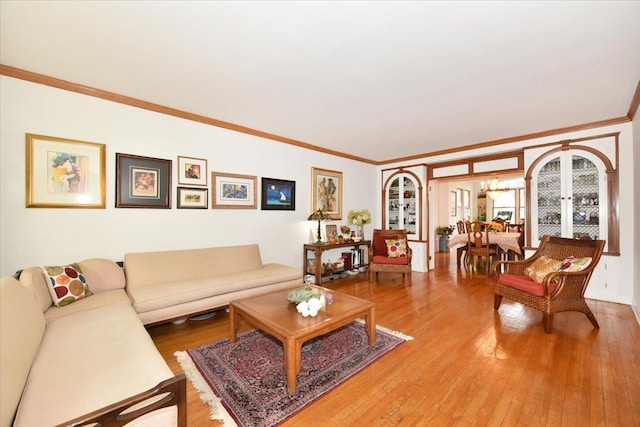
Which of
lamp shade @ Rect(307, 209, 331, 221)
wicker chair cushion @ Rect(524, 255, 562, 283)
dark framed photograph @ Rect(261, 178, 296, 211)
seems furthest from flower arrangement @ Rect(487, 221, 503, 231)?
dark framed photograph @ Rect(261, 178, 296, 211)

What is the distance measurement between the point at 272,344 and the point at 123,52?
9.19 ft

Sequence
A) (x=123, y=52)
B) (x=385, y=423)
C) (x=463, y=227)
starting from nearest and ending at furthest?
(x=385, y=423), (x=123, y=52), (x=463, y=227)

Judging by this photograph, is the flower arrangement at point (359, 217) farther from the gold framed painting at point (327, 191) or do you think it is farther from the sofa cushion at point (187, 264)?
the sofa cushion at point (187, 264)

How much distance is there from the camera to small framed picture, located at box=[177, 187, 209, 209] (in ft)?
11.1

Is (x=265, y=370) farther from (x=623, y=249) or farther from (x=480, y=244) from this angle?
(x=480, y=244)

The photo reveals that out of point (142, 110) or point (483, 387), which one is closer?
point (483, 387)

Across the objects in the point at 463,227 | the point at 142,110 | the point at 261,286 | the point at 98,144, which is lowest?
the point at 261,286

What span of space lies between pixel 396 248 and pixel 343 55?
359cm

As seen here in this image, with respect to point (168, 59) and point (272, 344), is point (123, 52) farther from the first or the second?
point (272, 344)

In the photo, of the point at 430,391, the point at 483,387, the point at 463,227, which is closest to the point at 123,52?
the point at 430,391

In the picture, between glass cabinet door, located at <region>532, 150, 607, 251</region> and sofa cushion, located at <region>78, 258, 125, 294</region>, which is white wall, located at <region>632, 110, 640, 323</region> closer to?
glass cabinet door, located at <region>532, 150, 607, 251</region>

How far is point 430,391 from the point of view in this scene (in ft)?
6.00

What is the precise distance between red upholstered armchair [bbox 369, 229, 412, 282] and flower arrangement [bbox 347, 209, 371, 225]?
1.10 ft

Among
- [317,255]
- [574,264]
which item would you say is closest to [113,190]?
[317,255]
